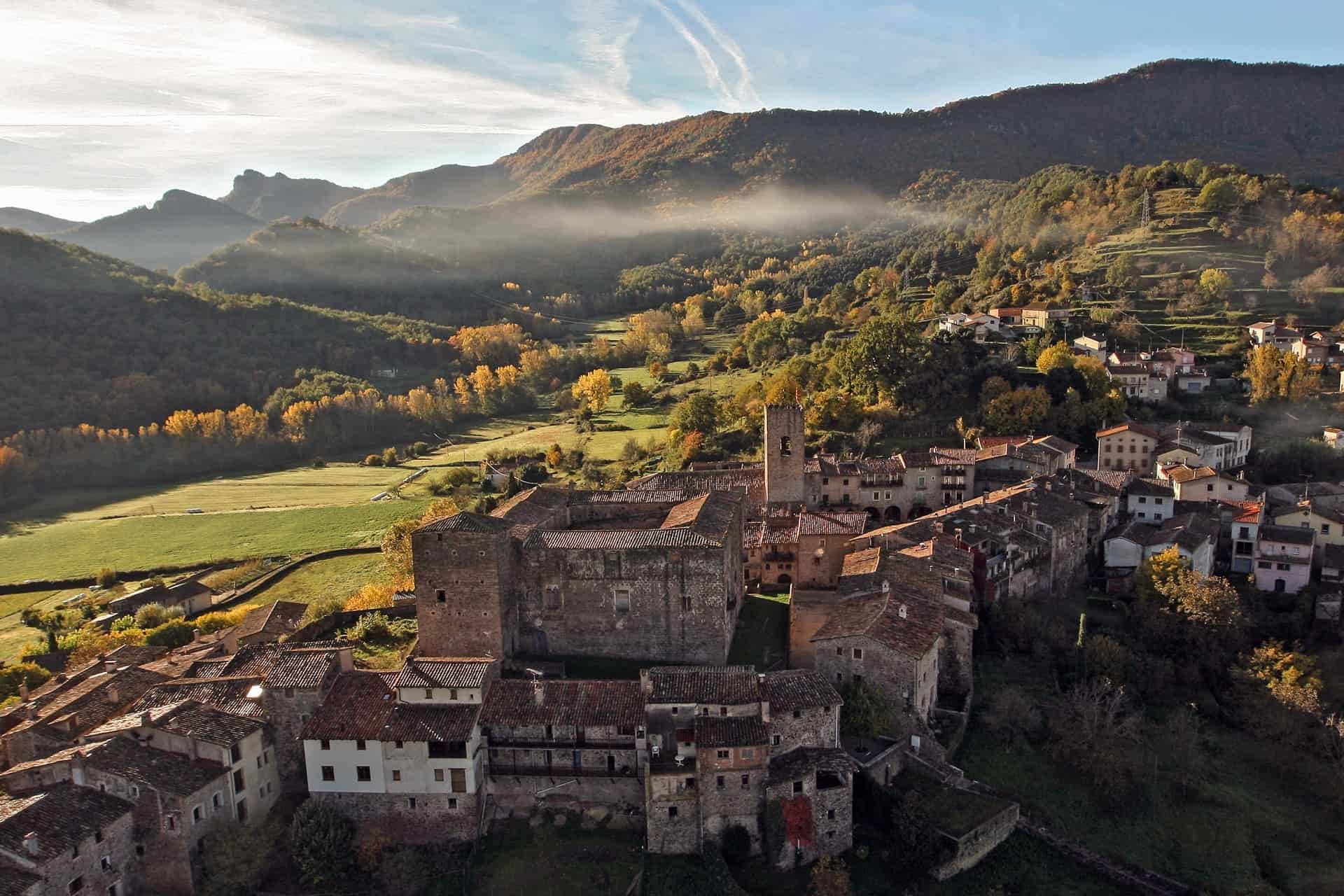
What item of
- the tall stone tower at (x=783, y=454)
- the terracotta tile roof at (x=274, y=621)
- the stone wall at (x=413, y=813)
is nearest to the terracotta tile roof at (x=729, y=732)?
the stone wall at (x=413, y=813)

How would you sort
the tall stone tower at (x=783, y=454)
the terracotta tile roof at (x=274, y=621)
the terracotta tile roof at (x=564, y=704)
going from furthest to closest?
the tall stone tower at (x=783, y=454), the terracotta tile roof at (x=274, y=621), the terracotta tile roof at (x=564, y=704)

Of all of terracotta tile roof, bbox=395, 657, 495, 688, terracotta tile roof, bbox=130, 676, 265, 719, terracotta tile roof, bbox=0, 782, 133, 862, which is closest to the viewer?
terracotta tile roof, bbox=0, 782, 133, 862

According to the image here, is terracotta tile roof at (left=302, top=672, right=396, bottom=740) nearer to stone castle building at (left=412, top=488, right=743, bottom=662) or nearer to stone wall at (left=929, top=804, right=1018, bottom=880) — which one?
stone castle building at (left=412, top=488, right=743, bottom=662)

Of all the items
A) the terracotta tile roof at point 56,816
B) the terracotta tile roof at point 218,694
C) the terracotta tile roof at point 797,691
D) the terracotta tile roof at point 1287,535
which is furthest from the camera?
the terracotta tile roof at point 1287,535

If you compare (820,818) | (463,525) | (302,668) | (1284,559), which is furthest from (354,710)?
(1284,559)

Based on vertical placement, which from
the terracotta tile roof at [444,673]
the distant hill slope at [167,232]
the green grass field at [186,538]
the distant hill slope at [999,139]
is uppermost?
the distant hill slope at [999,139]

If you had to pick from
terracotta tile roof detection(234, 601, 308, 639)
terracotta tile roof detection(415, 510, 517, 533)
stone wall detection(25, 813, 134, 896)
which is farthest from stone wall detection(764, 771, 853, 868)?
terracotta tile roof detection(234, 601, 308, 639)

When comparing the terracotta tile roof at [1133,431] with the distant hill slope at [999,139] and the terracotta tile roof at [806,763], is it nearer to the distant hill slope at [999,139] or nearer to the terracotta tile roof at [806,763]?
the terracotta tile roof at [806,763]

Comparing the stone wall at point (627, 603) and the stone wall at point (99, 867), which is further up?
the stone wall at point (627, 603)
